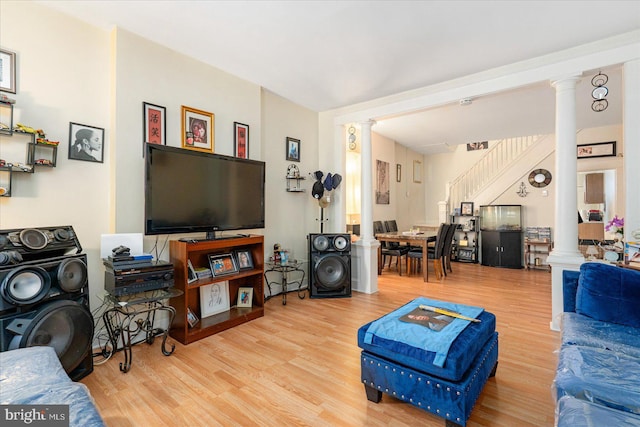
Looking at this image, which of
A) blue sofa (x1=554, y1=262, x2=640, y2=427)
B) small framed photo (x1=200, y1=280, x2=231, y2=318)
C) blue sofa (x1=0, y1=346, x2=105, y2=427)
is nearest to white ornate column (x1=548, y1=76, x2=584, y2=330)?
blue sofa (x1=554, y1=262, x2=640, y2=427)

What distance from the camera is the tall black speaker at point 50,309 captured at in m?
1.61

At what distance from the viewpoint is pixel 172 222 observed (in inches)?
102

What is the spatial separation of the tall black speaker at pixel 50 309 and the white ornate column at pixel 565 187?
3.84 meters

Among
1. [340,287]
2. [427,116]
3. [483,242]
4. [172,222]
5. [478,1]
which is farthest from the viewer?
[483,242]

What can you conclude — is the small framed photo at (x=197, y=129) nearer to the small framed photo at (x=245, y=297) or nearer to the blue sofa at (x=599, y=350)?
the small framed photo at (x=245, y=297)

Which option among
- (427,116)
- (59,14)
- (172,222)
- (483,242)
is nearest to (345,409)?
(172,222)

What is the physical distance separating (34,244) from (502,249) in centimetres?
693

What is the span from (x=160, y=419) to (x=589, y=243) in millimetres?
7135

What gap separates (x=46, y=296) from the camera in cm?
175

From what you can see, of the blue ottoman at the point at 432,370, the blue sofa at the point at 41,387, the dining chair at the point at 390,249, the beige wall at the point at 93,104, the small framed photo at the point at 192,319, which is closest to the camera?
the blue sofa at the point at 41,387

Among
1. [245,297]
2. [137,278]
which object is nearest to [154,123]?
[137,278]

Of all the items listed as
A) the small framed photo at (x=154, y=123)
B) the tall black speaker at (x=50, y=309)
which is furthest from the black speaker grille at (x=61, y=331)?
the small framed photo at (x=154, y=123)

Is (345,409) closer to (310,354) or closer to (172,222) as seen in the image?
(310,354)

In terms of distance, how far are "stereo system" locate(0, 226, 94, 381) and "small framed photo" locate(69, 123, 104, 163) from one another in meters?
0.70
